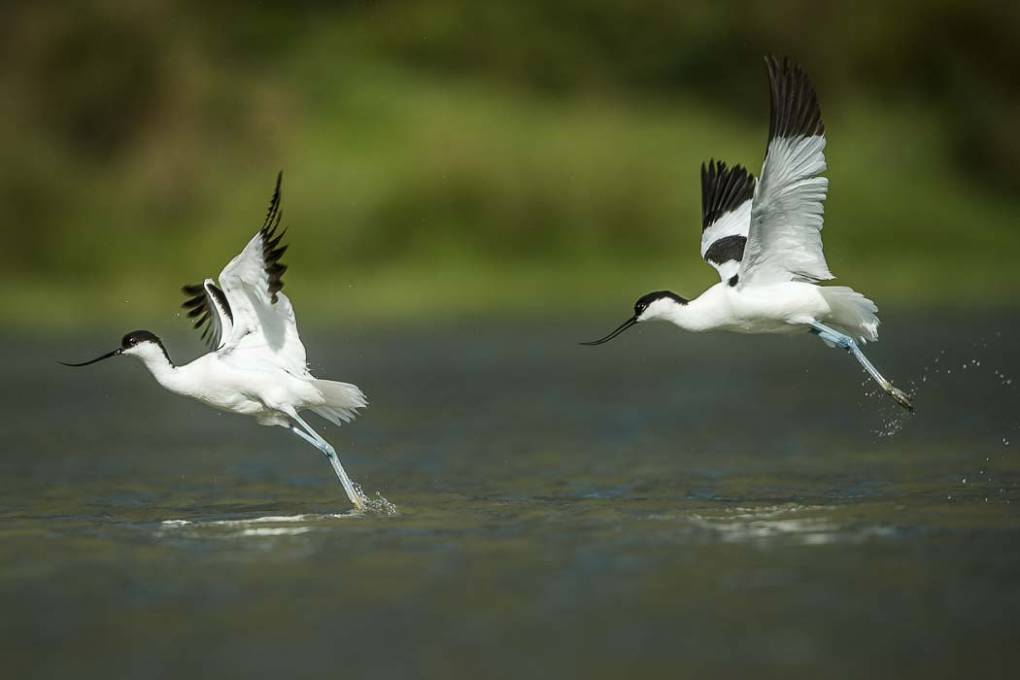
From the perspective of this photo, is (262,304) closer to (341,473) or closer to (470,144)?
(341,473)

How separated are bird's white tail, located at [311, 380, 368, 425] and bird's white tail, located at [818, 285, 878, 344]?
3.34m

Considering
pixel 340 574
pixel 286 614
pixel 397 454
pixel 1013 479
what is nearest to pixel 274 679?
pixel 286 614

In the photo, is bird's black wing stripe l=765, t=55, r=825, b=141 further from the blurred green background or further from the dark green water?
the blurred green background

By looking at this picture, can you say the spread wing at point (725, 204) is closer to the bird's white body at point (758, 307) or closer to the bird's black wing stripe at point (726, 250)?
the bird's black wing stripe at point (726, 250)

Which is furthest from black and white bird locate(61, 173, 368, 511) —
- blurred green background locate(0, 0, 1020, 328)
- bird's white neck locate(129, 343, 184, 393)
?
blurred green background locate(0, 0, 1020, 328)

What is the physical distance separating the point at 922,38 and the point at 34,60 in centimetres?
2650

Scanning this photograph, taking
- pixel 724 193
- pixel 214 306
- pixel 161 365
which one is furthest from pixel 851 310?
pixel 161 365

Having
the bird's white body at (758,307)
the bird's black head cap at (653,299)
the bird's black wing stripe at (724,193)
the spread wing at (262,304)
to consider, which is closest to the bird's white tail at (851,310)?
the bird's white body at (758,307)

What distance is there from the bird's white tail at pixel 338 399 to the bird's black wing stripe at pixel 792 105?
3.42m

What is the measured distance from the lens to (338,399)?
12969 millimetres

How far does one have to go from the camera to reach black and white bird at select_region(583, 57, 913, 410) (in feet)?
39.1

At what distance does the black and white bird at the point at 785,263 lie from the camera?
39.1 ft

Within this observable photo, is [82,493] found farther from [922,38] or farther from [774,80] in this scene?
[922,38]

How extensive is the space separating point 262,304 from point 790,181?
12.0 ft
